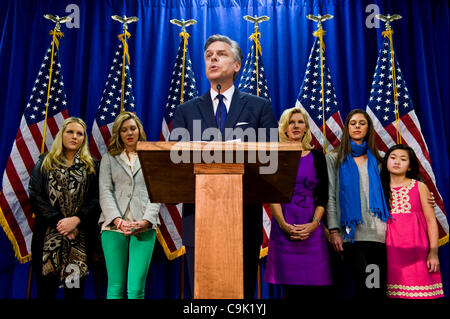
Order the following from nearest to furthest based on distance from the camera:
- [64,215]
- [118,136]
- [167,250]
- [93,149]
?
1. [64,215]
2. [118,136]
3. [167,250]
4. [93,149]

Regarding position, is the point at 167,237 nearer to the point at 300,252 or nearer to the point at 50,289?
the point at 50,289

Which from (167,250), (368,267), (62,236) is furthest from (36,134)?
(368,267)

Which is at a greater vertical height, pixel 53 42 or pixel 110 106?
pixel 53 42

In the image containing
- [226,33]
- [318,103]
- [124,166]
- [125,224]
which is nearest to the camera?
[125,224]

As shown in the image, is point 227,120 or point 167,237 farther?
point 167,237

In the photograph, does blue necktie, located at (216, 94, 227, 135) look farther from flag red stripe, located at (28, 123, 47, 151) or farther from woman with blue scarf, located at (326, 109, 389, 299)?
flag red stripe, located at (28, 123, 47, 151)

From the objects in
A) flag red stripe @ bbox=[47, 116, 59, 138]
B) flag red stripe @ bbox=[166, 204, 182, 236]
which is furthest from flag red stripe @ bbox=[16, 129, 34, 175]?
flag red stripe @ bbox=[166, 204, 182, 236]

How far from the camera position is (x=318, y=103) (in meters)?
4.18

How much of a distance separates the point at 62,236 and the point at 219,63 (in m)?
1.96

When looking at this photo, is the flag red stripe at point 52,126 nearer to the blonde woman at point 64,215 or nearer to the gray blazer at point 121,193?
the blonde woman at point 64,215

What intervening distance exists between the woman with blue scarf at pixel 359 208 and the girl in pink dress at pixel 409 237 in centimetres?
7

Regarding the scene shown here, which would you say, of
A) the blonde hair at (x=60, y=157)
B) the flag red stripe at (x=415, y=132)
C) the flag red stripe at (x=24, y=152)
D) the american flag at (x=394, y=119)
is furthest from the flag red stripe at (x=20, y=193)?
the flag red stripe at (x=415, y=132)
